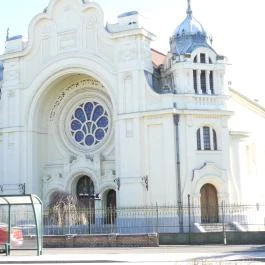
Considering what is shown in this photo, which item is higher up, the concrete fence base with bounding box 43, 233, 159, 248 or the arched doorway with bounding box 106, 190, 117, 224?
the arched doorway with bounding box 106, 190, 117, 224

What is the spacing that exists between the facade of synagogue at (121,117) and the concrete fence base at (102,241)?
23.0ft

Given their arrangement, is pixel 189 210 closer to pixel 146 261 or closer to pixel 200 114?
pixel 200 114

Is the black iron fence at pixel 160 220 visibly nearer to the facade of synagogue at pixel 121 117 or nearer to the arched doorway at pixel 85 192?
the facade of synagogue at pixel 121 117

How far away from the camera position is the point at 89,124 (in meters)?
43.6

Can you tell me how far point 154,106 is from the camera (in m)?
38.4

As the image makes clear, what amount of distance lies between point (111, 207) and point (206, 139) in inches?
344

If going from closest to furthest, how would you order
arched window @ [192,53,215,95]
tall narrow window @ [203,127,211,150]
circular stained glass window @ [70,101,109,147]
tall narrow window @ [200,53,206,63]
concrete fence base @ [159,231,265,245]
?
1. concrete fence base @ [159,231,265,245]
2. tall narrow window @ [203,127,211,150]
3. arched window @ [192,53,215,95]
4. tall narrow window @ [200,53,206,63]
5. circular stained glass window @ [70,101,109,147]

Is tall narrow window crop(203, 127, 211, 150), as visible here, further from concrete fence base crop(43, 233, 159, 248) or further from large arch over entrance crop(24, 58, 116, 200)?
concrete fence base crop(43, 233, 159, 248)

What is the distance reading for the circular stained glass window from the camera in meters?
43.0

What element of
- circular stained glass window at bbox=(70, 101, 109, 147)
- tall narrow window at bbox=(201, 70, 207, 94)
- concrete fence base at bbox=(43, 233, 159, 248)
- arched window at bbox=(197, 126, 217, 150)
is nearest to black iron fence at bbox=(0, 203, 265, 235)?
concrete fence base at bbox=(43, 233, 159, 248)

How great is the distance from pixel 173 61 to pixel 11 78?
13.3 metres

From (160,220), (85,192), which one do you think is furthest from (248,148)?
(85,192)

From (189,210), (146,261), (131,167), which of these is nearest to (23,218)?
(131,167)

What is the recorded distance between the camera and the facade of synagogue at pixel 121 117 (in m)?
37.8
